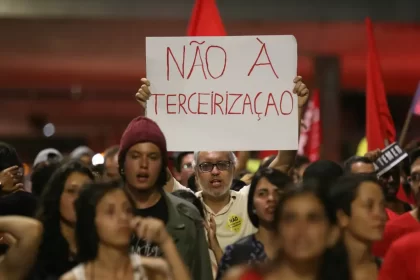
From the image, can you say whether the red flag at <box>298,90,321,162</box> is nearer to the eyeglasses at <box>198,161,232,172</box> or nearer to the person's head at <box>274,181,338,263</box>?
the eyeglasses at <box>198,161,232,172</box>

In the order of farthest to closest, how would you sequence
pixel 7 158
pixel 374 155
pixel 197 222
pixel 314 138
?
pixel 314 138, pixel 374 155, pixel 7 158, pixel 197 222

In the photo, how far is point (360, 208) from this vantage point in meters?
4.60

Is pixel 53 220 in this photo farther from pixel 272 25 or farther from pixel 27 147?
pixel 27 147

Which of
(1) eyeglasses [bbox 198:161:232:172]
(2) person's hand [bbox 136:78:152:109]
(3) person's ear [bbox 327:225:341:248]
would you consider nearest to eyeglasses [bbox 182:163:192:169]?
(1) eyeglasses [bbox 198:161:232:172]

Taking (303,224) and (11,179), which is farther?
(11,179)

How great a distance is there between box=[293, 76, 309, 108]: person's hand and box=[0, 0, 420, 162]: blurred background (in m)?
8.56

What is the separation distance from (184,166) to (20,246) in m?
3.89

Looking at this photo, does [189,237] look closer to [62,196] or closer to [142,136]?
[142,136]

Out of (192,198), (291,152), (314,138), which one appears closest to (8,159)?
(192,198)

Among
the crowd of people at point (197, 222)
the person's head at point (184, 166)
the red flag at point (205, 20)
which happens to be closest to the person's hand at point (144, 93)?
the crowd of people at point (197, 222)

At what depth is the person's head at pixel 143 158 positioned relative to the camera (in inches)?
188

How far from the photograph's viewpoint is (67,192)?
16.2 feet

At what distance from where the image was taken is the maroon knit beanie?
4.84 m

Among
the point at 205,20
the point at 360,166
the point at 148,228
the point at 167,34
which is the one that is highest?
the point at 167,34
